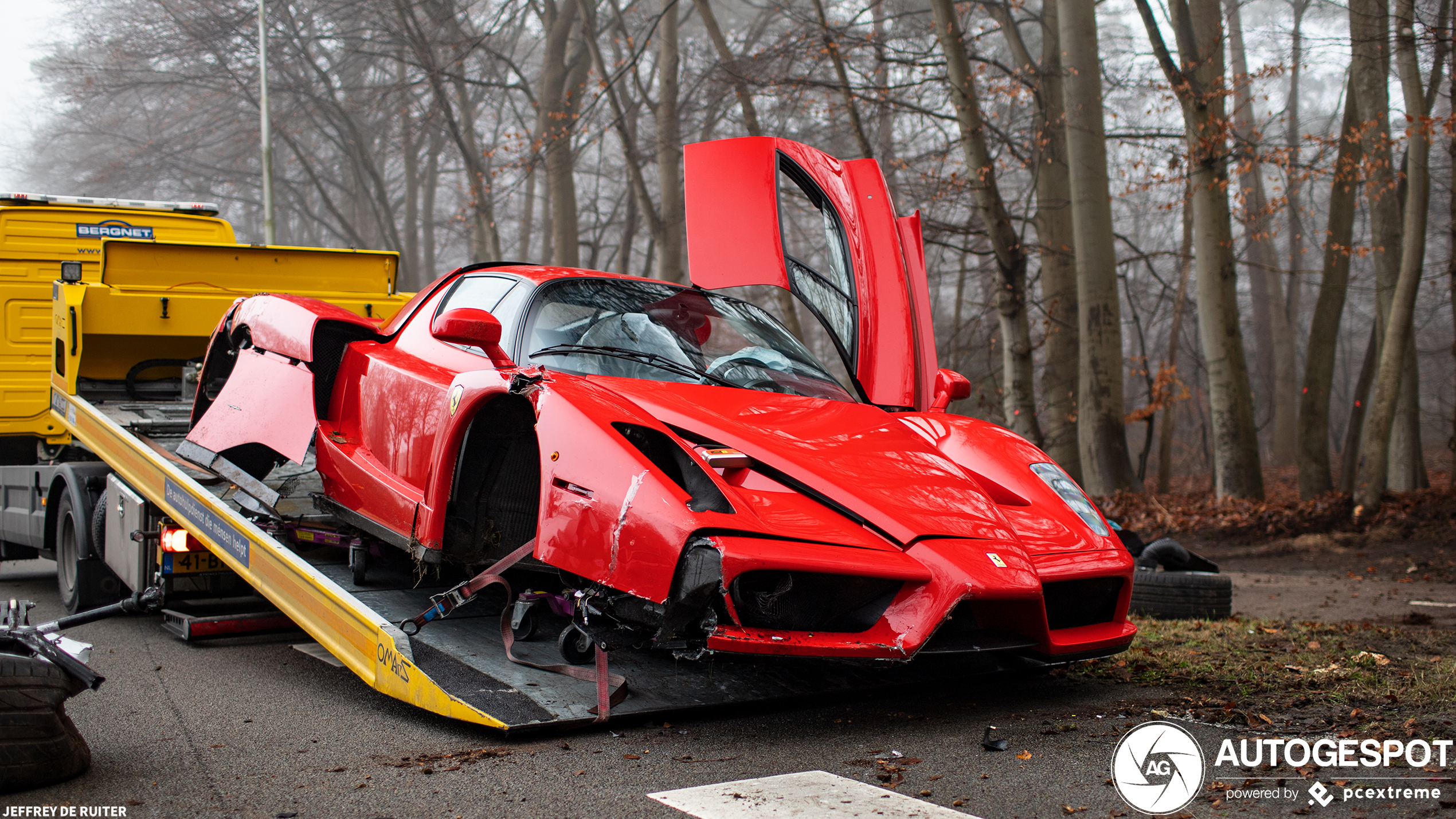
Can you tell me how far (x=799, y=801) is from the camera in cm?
281

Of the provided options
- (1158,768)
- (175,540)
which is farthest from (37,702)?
(1158,768)

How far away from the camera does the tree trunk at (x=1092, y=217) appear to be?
12.9 metres

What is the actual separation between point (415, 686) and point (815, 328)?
31.4m

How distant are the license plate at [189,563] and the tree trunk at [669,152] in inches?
610

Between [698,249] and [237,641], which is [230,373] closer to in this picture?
[237,641]

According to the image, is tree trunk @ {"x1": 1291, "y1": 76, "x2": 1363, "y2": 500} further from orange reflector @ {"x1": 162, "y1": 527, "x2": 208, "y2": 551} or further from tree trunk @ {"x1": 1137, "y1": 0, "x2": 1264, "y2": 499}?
orange reflector @ {"x1": 162, "y1": 527, "x2": 208, "y2": 551}

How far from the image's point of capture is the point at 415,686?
3652 millimetres

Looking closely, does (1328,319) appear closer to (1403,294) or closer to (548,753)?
(1403,294)

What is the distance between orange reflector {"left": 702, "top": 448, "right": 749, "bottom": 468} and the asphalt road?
93 centimetres

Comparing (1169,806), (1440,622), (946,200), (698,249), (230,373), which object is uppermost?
(946,200)

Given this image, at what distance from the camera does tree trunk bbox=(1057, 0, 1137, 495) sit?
12.9 metres

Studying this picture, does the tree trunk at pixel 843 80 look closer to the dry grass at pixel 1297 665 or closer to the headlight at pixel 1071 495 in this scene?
the dry grass at pixel 1297 665

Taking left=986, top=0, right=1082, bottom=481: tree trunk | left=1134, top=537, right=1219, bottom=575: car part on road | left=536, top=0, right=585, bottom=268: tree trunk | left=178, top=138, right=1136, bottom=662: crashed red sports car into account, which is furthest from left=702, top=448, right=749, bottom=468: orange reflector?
left=536, top=0, right=585, bottom=268: tree trunk

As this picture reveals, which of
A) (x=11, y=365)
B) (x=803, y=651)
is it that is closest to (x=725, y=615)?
(x=803, y=651)
